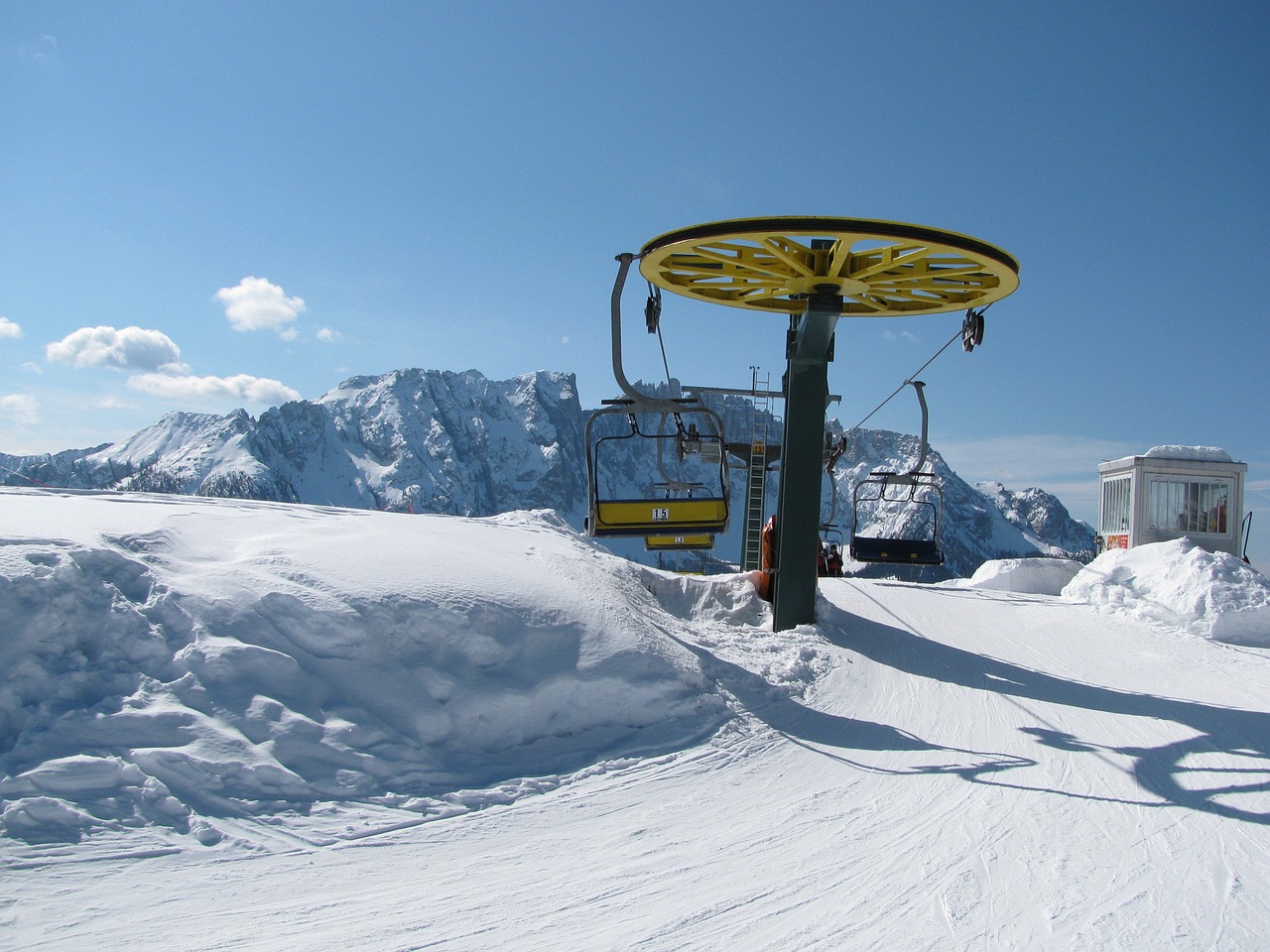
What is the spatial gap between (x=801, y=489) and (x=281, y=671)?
6318 mm

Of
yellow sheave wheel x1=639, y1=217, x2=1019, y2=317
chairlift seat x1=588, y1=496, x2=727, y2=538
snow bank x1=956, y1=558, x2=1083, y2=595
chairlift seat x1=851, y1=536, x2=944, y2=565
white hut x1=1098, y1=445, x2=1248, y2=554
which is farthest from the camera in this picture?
snow bank x1=956, y1=558, x2=1083, y2=595

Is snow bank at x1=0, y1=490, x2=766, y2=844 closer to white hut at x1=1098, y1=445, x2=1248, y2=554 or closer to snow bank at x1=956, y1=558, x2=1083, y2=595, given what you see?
snow bank at x1=956, y1=558, x2=1083, y2=595

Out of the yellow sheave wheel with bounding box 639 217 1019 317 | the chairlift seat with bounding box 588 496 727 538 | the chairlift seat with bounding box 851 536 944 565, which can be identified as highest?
the yellow sheave wheel with bounding box 639 217 1019 317

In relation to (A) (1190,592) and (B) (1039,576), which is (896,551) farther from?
(B) (1039,576)

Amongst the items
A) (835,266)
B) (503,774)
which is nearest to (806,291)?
(835,266)

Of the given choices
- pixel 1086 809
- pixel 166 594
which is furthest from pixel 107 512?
pixel 1086 809

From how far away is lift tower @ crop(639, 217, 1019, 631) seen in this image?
26.7 ft

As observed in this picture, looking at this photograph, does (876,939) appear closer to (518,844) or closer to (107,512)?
(518,844)

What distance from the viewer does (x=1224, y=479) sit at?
54.7ft

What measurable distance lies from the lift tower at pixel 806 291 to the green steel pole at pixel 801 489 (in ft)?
0.04

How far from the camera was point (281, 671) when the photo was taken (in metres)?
4.59

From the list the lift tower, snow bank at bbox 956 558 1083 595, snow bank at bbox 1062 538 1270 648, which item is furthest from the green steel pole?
snow bank at bbox 956 558 1083 595

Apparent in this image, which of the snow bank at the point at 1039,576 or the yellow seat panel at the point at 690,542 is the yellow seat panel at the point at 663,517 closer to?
the yellow seat panel at the point at 690,542

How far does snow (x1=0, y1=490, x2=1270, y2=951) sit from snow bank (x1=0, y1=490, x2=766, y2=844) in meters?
0.02
